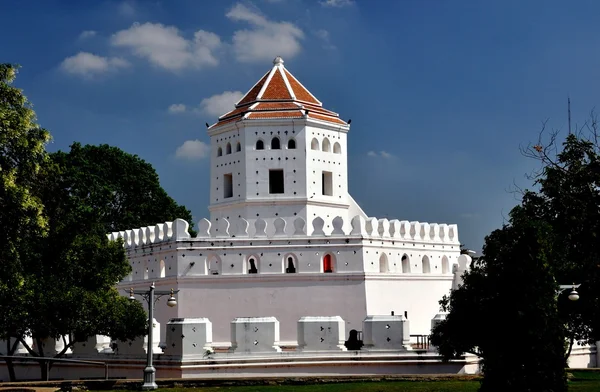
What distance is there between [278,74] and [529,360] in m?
25.6

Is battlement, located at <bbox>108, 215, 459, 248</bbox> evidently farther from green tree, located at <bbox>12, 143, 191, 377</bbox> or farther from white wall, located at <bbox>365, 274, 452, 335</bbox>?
green tree, located at <bbox>12, 143, 191, 377</bbox>

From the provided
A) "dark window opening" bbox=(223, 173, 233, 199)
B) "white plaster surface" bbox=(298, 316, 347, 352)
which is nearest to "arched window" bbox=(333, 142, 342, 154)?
"dark window opening" bbox=(223, 173, 233, 199)

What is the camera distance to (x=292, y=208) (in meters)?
36.8

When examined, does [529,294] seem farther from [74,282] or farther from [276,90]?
[276,90]

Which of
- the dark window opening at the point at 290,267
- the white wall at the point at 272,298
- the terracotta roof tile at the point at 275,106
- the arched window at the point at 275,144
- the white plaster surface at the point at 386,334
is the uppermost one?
the terracotta roof tile at the point at 275,106

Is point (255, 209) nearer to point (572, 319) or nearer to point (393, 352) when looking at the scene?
point (393, 352)

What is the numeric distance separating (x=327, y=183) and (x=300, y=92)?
14.9 feet

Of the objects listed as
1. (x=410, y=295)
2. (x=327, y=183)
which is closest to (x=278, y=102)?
(x=327, y=183)

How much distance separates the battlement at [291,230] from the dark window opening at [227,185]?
1629 millimetres

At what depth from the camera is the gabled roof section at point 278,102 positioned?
37.6 metres

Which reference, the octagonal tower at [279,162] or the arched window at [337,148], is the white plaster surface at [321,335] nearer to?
the octagonal tower at [279,162]

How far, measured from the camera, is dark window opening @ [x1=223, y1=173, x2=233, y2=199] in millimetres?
38341

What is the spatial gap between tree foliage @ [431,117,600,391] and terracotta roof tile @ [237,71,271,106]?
1737 cm

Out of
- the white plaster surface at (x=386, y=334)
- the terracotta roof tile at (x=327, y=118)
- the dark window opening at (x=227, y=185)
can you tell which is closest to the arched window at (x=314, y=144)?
the terracotta roof tile at (x=327, y=118)
